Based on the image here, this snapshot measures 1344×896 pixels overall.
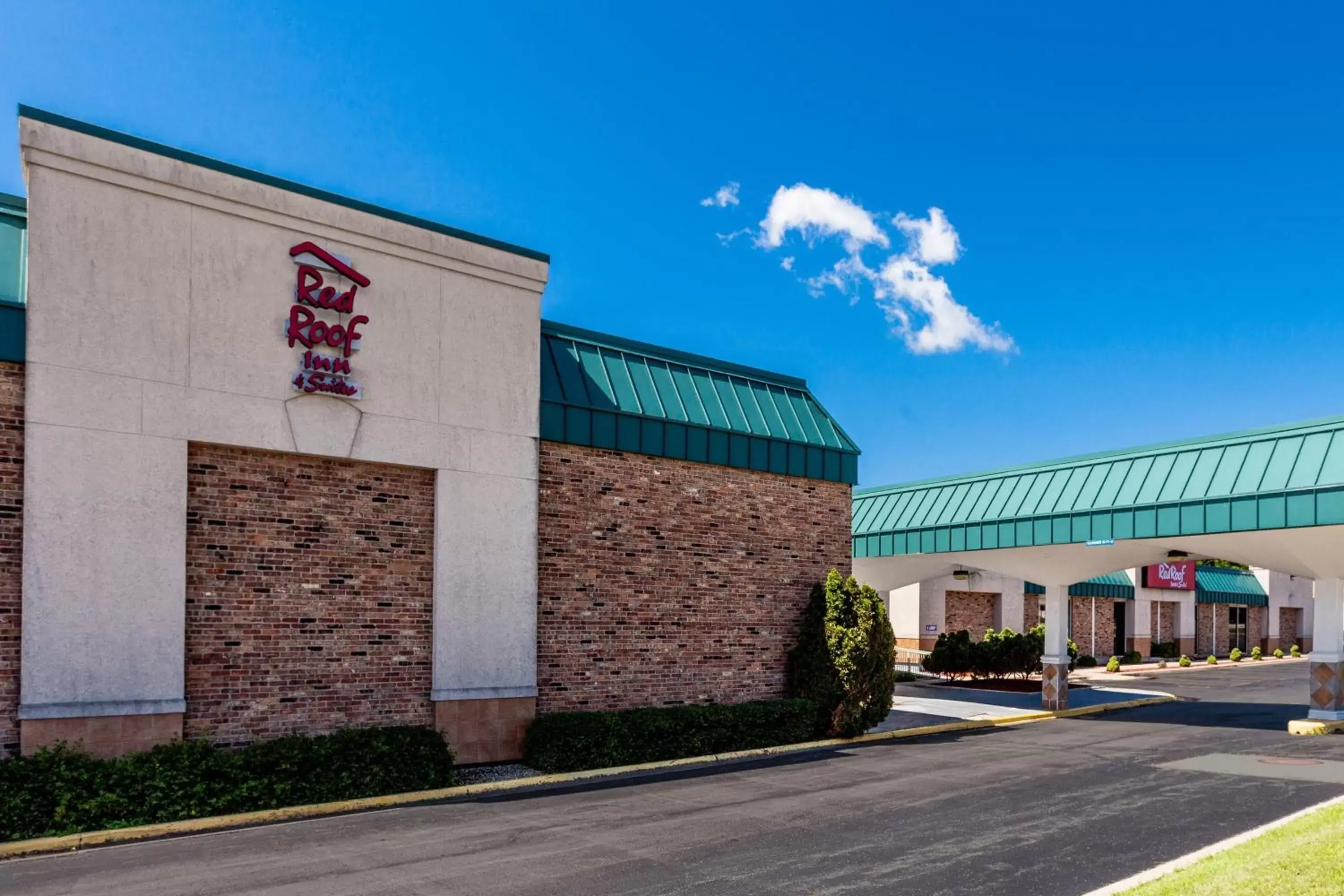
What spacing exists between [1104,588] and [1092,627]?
79.2 inches

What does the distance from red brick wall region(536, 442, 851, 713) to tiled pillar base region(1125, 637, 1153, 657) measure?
35578 mm

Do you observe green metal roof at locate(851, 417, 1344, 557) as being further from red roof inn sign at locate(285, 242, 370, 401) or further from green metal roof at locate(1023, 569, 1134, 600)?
green metal roof at locate(1023, 569, 1134, 600)

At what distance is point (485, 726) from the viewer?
1495cm

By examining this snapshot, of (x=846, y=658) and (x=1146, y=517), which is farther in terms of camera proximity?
(x=1146, y=517)

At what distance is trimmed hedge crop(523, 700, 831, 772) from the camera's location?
14.9m

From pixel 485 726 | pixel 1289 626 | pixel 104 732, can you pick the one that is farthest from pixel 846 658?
pixel 1289 626

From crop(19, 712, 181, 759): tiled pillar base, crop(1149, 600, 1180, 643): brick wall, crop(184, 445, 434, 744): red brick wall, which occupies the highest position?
crop(184, 445, 434, 744): red brick wall

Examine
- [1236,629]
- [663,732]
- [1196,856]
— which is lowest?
[1236,629]

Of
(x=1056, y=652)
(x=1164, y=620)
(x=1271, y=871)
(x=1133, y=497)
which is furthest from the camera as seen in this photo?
(x=1164, y=620)

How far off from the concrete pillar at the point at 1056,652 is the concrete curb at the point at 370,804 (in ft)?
23.2

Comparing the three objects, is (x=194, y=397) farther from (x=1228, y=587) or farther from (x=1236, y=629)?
(x=1236, y=629)

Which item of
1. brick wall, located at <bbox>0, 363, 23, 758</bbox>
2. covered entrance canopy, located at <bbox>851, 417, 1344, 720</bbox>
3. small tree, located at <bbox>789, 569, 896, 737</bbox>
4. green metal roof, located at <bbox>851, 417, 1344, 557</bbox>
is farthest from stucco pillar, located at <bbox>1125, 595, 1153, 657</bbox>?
brick wall, located at <bbox>0, 363, 23, 758</bbox>

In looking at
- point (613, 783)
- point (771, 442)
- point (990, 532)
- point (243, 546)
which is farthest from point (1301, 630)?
point (243, 546)

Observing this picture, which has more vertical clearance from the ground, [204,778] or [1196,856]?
[204,778]
